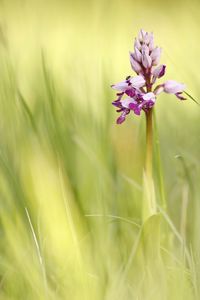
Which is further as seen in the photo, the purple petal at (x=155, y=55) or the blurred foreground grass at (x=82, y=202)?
the purple petal at (x=155, y=55)

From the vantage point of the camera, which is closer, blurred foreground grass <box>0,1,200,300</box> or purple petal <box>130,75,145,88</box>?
blurred foreground grass <box>0,1,200,300</box>

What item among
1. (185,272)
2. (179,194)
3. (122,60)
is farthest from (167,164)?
(122,60)

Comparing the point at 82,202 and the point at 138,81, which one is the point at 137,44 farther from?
the point at 82,202

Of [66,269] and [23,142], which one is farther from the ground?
[23,142]

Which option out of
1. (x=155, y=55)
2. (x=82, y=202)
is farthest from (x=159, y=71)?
(x=82, y=202)

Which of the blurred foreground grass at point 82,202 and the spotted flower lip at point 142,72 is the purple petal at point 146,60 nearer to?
the spotted flower lip at point 142,72

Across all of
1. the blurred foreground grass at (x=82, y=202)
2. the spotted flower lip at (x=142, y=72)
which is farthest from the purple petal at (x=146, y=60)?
the blurred foreground grass at (x=82, y=202)

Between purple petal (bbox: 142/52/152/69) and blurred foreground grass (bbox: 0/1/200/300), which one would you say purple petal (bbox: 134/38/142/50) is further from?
blurred foreground grass (bbox: 0/1/200/300)

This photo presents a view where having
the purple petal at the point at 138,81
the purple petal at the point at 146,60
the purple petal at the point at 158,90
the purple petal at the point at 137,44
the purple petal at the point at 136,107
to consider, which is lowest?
the purple petal at the point at 136,107

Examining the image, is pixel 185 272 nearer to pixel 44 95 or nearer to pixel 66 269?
pixel 66 269

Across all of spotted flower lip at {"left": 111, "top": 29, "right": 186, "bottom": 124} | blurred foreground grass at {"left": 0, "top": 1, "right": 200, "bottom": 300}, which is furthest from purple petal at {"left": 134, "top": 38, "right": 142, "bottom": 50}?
blurred foreground grass at {"left": 0, "top": 1, "right": 200, "bottom": 300}

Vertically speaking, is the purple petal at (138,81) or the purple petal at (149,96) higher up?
the purple petal at (138,81)
